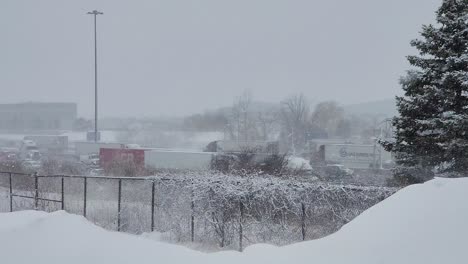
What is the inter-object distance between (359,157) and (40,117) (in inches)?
2685

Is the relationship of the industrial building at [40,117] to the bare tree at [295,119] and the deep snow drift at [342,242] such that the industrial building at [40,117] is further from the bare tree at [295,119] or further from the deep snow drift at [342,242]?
the deep snow drift at [342,242]

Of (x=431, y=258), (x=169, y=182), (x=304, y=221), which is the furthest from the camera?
(x=169, y=182)

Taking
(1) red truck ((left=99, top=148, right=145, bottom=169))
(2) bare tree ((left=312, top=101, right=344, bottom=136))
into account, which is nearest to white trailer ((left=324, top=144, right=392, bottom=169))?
(1) red truck ((left=99, top=148, right=145, bottom=169))

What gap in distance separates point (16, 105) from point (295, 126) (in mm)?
57450

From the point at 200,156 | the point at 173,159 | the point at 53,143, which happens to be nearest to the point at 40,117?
the point at 53,143

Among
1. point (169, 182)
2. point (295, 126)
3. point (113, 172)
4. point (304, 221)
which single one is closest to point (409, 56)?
point (304, 221)

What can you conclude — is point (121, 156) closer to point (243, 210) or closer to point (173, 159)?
point (173, 159)

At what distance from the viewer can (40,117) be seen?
286ft

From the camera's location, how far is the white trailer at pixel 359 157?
131 ft

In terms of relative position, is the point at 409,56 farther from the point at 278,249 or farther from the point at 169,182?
the point at 278,249

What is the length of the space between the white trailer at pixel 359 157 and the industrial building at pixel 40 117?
205 ft

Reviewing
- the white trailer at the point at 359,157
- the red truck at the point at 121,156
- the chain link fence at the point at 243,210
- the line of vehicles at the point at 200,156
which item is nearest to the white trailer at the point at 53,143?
the line of vehicles at the point at 200,156

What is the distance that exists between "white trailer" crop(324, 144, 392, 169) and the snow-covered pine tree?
2425 cm

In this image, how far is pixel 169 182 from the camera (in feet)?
48.4
